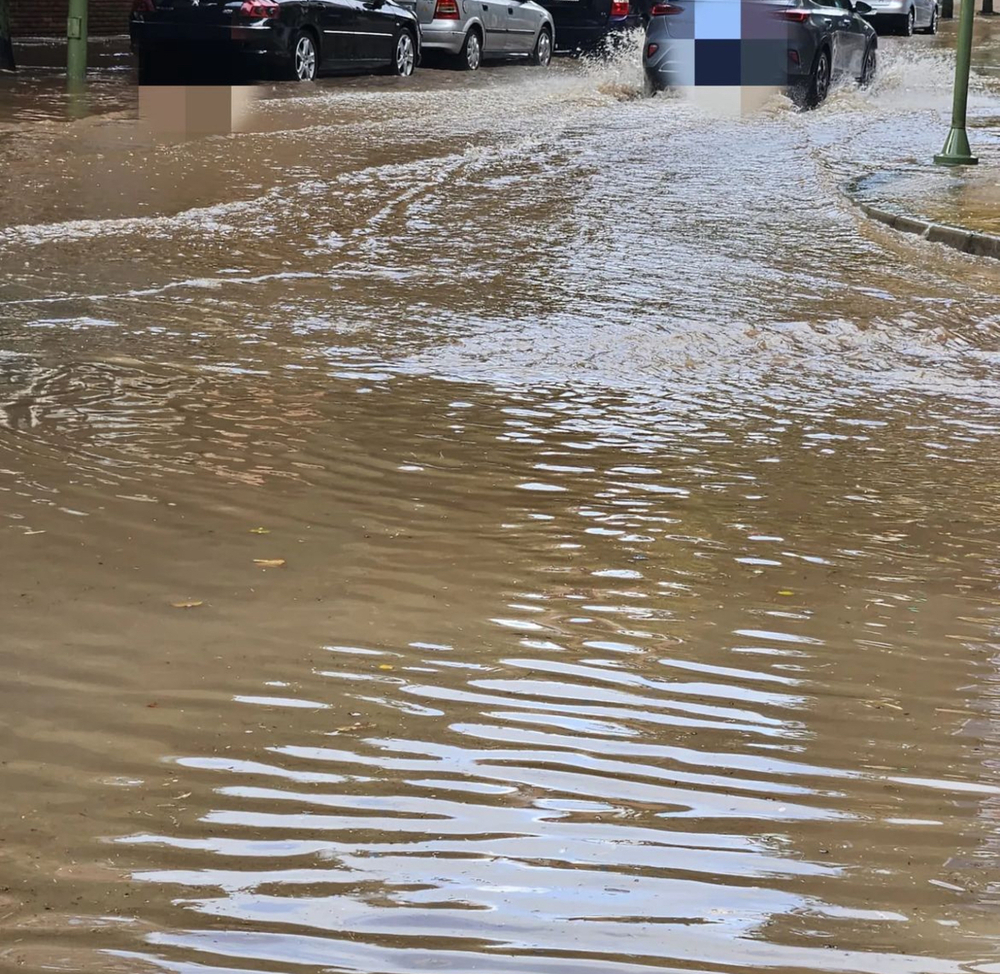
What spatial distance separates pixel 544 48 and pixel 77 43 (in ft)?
34.1

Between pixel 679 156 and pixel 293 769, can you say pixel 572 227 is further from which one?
pixel 293 769

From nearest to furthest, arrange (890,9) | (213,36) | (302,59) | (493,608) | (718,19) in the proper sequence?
(493,608)
(718,19)
(213,36)
(302,59)
(890,9)

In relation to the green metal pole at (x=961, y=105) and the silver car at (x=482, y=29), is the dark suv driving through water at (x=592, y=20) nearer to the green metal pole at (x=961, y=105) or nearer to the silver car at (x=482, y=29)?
the silver car at (x=482, y=29)

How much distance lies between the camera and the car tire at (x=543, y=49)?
27906 millimetres

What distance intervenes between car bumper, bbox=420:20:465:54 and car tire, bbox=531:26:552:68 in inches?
104

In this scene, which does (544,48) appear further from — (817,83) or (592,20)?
(817,83)

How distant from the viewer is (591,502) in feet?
18.5

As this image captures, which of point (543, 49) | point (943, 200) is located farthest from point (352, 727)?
point (543, 49)

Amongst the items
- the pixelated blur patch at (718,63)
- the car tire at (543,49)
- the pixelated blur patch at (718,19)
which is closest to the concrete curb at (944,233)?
the pixelated blur patch at (718,19)

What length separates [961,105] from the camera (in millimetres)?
15055

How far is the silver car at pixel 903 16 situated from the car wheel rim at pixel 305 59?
21.2m

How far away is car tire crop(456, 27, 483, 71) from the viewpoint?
25.8 metres

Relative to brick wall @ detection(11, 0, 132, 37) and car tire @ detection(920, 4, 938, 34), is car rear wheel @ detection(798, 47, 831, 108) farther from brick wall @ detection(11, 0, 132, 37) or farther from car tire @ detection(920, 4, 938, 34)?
car tire @ detection(920, 4, 938, 34)

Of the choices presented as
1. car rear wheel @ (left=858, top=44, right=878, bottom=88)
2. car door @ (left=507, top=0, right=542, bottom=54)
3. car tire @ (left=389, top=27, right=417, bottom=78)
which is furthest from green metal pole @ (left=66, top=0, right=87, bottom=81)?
car rear wheel @ (left=858, top=44, right=878, bottom=88)
